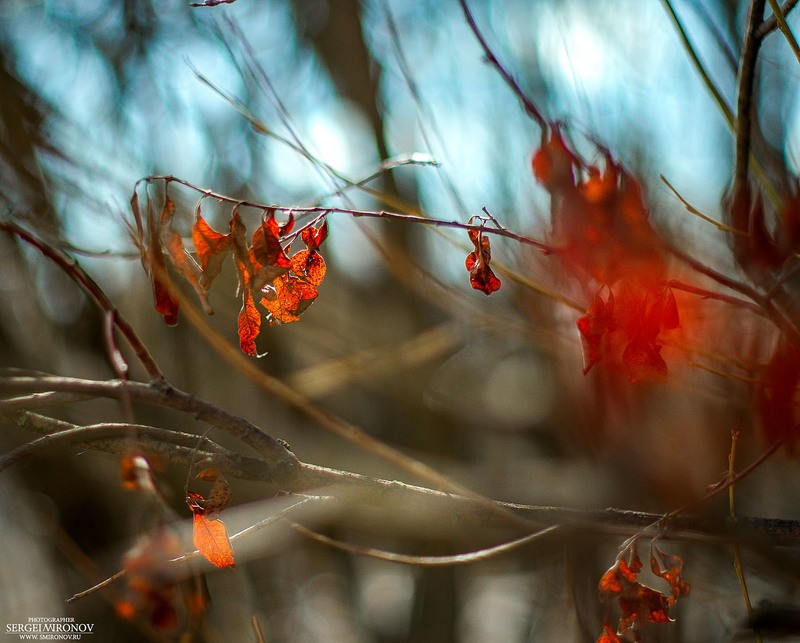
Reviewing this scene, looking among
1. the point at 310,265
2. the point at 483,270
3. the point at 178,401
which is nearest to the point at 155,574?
the point at 178,401

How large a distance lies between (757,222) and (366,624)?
4.16 metres

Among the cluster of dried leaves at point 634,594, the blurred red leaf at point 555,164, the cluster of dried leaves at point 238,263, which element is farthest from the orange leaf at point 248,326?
the cluster of dried leaves at point 634,594

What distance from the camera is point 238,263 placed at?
82 centimetres

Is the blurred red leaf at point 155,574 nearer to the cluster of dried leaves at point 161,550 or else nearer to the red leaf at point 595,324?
the cluster of dried leaves at point 161,550

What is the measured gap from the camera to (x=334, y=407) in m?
4.25

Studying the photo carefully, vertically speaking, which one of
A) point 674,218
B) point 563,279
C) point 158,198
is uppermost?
point 158,198

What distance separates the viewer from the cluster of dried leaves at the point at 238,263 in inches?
31.9

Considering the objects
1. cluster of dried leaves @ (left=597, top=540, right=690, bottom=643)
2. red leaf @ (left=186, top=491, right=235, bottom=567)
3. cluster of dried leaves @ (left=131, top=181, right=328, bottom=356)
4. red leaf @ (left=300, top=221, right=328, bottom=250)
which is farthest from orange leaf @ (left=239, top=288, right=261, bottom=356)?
cluster of dried leaves @ (left=597, top=540, right=690, bottom=643)

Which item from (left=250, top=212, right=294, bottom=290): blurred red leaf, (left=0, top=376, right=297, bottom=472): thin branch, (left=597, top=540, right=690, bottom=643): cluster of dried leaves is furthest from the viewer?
(left=597, top=540, right=690, bottom=643): cluster of dried leaves

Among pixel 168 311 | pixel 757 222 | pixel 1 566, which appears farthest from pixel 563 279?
pixel 1 566

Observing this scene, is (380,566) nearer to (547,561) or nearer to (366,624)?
(366,624)

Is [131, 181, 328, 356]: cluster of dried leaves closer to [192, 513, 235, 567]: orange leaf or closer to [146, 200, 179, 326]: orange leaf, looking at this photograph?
[146, 200, 179, 326]: orange leaf

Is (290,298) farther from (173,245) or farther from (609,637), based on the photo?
(609,637)

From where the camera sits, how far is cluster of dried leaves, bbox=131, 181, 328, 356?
31.9 inches
